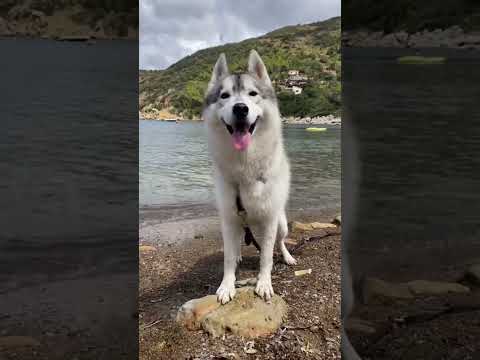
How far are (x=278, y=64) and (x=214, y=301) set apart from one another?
1089 mm

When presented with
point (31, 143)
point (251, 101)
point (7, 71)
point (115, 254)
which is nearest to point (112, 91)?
point (115, 254)

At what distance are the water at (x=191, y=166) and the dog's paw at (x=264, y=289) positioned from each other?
0.45 meters

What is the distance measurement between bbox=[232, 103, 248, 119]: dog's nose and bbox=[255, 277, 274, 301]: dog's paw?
0.78m

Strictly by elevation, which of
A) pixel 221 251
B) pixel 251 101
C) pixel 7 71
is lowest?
pixel 221 251

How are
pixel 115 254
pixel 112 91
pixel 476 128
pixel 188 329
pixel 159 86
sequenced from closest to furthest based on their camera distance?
pixel 188 329, pixel 159 86, pixel 115 254, pixel 112 91, pixel 476 128

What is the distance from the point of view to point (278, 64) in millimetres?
1930

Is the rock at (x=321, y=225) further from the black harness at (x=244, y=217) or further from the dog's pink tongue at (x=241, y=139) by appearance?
the dog's pink tongue at (x=241, y=139)

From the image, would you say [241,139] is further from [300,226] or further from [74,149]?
[74,149]

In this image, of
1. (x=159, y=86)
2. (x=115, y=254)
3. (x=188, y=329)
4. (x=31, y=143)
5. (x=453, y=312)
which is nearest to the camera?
(x=188, y=329)

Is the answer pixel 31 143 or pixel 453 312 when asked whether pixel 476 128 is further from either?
pixel 31 143

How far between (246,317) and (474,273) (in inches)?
74.9

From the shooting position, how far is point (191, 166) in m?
2.12

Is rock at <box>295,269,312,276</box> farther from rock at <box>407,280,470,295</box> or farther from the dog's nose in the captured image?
rock at <box>407,280,470,295</box>

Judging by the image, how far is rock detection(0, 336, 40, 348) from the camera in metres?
2.42
